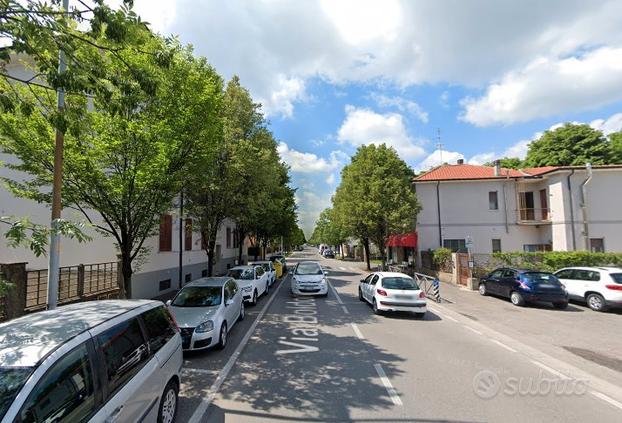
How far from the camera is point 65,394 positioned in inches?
107

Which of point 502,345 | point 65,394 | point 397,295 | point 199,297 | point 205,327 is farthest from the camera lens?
point 397,295

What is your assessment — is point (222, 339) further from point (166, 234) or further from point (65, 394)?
point (166, 234)

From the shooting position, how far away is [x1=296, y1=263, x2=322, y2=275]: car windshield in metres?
16.5

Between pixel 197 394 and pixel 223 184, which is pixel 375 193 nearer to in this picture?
pixel 223 184

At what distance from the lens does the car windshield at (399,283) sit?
38.2 ft

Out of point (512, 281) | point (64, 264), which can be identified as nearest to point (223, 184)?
point (64, 264)

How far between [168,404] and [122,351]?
1.29m

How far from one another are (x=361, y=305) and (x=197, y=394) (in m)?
9.35

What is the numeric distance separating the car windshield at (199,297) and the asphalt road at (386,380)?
1190 millimetres

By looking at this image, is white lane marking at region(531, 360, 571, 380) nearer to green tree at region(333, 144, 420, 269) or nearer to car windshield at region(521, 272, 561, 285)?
car windshield at region(521, 272, 561, 285)

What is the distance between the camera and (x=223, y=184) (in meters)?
16.4

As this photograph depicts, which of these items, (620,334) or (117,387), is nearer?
(117,387)

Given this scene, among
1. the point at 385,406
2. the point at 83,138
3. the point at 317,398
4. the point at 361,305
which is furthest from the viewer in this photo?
the point at 361,305

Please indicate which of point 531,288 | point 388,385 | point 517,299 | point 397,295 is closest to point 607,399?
point 388,385
